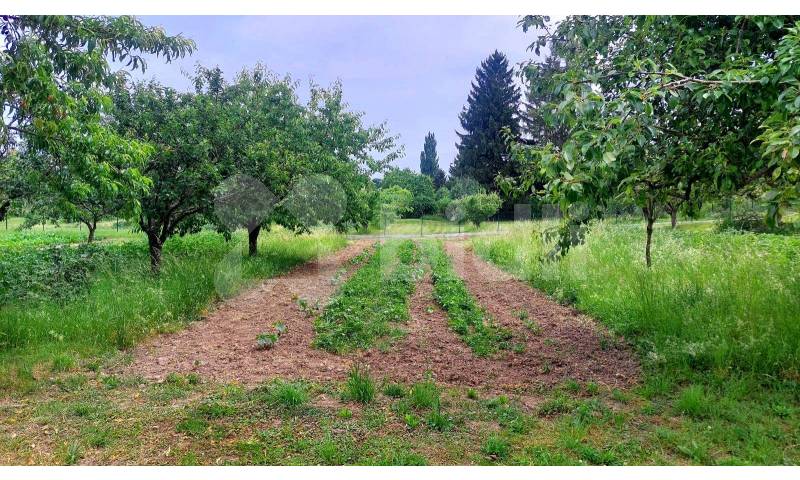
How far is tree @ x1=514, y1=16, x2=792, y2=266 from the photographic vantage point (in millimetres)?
2475

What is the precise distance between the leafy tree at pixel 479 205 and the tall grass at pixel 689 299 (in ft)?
1.93

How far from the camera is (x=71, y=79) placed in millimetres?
3805

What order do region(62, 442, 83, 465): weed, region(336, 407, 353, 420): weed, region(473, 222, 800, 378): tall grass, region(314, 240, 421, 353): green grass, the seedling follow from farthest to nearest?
region(314, 240, 421, 353): green grass < the seedling < region(473, 222, 800, 378): tall grass < region(336, 407, 353, 420): weed < region(62, 442, 83, 465): weed

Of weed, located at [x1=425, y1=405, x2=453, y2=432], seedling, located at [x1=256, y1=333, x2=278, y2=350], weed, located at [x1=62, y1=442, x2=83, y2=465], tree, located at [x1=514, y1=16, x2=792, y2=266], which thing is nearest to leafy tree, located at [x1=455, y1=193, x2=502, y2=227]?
tree, located at [x1=514, y1=16, x2=792, y2=266]

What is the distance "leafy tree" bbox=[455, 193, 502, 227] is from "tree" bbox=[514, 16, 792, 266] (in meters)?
0.78

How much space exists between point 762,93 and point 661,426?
6.13 ft

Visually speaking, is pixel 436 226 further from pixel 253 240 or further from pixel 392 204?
pixel 253 240

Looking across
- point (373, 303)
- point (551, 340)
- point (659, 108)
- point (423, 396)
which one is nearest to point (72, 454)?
point (423, 396)

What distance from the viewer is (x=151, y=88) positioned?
6.59 meters

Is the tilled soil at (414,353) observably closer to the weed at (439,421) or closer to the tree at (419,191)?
the weed at (439,421)

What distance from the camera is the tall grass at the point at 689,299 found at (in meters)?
3.18

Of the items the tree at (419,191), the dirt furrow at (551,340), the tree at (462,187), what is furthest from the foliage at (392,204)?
the dirt furrow at (551,340)

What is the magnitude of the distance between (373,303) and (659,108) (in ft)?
10.8

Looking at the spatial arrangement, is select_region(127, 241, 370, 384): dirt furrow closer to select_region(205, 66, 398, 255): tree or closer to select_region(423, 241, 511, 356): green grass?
select_region(423, 241, 511, 356): green grass
